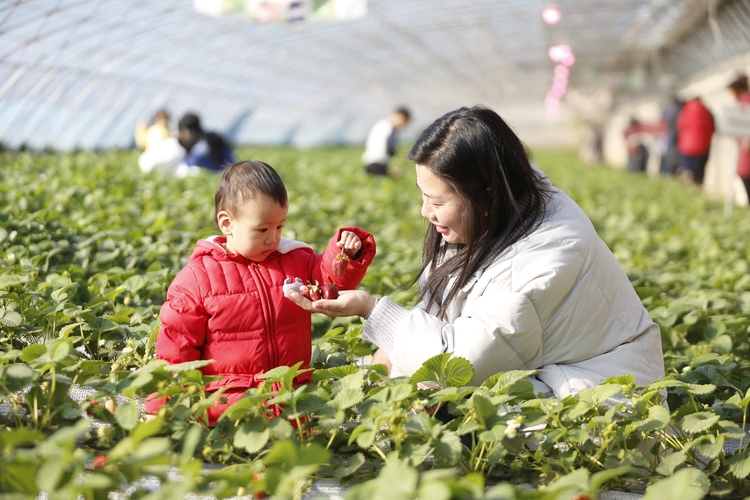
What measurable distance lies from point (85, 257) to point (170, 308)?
152cm

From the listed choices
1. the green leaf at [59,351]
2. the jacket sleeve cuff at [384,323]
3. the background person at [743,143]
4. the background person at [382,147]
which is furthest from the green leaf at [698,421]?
the background person at [382,147]

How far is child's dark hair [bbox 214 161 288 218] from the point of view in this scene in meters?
2.34

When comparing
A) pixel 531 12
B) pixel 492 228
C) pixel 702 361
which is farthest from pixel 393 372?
pixel 531 12

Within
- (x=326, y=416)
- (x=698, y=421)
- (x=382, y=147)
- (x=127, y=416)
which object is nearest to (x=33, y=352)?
(x=127, y=416)

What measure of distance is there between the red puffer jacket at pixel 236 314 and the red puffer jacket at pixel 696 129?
1017cm

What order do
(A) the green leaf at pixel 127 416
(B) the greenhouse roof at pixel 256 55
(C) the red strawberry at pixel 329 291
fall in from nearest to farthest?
(A) the green leaf at pixel 127 416 → (C) the red strawberry at pixel 329 291 → (B) the greenhouse roof at pixel 256 55

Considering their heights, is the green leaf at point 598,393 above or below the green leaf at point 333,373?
below

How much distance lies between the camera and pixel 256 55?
857 inches

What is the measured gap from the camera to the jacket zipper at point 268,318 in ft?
7.93

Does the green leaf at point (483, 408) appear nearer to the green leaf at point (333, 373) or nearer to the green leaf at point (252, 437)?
the green leaf at point (333, 373)

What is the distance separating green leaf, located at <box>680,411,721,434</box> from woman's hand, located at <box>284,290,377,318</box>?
0.92 metres

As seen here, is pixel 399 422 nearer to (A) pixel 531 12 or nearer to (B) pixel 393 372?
(B) pixel 393 372

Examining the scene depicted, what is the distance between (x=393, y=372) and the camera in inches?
99.0

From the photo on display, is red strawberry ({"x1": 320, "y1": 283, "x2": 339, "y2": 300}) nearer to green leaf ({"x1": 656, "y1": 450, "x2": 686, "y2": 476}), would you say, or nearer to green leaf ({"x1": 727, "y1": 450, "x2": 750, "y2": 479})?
green leaf ({"x1": 656, "y1": 450, "x2": 686, "y2": 476})
